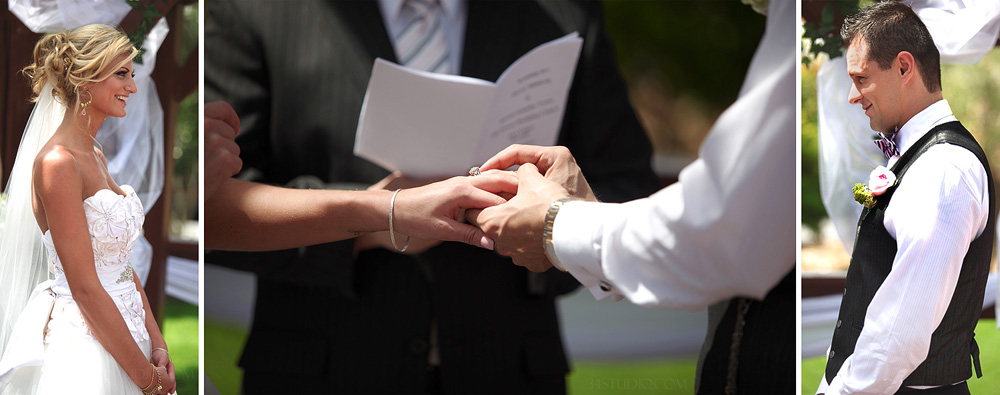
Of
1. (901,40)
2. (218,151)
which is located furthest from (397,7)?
(901,40)

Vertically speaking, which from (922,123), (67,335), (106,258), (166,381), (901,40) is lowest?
(166,381)

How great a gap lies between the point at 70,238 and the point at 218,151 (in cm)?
42

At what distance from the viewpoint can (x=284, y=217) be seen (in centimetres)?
152

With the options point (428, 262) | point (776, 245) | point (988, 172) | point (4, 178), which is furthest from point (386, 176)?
point (988, 172)

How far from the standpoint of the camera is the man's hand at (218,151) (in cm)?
156

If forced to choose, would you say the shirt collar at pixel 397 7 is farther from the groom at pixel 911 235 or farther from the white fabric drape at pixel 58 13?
the groom at pixel 911 235

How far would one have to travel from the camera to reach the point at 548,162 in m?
1.47

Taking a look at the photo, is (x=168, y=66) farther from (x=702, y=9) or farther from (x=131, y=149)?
(x=702, y=9)

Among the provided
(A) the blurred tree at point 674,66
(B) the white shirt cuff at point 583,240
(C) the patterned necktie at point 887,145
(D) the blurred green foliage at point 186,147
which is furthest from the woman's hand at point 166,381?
(A) the blurred tree at point 674,66

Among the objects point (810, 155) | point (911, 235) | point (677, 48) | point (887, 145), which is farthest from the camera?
point (677, 48)

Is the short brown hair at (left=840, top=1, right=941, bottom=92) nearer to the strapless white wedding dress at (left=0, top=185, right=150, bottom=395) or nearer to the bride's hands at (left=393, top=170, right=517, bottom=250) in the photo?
the bride's hands at (left=393, top=170, right=517, bottom=250)

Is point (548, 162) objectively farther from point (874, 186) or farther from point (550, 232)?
point (874, 186)

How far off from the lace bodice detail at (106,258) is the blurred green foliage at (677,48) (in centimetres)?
453

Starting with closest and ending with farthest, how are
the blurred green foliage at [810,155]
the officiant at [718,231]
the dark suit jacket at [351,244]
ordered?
the officiant at [718,231]
the blurred green foliage at [810,155]
the dark suit jacket at [351,244]
